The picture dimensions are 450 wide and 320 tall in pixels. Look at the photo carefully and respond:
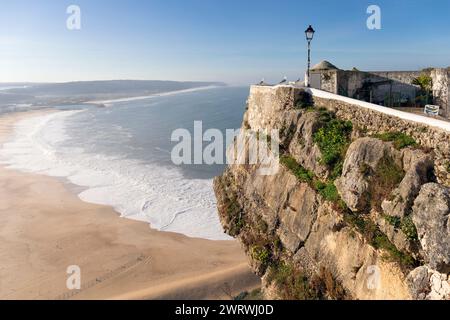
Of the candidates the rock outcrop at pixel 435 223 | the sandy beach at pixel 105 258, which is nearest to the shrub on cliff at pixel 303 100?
the rock outcrop at pixel 435 223

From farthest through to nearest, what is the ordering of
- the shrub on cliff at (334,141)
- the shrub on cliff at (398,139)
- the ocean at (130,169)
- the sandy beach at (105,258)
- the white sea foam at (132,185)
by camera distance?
the ocean at (130,169)
the white sea foam at (132,185)
the sandy beach at (105,258)
the shrub on cliff at (334,141)
the shrub on cliff at (398,139)

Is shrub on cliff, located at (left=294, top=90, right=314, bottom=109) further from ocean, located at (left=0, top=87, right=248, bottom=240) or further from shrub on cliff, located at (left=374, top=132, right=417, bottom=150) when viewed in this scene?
ocean, located at (left=0, top=87, right=248, bottom=240)

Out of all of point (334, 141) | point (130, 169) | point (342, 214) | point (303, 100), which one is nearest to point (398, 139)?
point (334, 141)

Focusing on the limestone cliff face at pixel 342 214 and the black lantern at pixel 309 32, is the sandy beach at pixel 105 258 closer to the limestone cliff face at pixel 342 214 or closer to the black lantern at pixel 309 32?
the limestone cliff face at pixel 342 214

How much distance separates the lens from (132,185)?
30297mm

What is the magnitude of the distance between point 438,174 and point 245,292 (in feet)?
33.4

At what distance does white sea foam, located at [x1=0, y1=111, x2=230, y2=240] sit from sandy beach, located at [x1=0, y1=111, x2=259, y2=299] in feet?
4.38

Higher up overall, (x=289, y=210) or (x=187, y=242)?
(x=289, y=210)

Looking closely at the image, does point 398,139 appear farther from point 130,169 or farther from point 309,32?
point 130,169

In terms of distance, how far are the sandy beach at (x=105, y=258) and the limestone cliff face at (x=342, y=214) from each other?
90.6 inches

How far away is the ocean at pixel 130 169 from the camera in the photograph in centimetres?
2464
